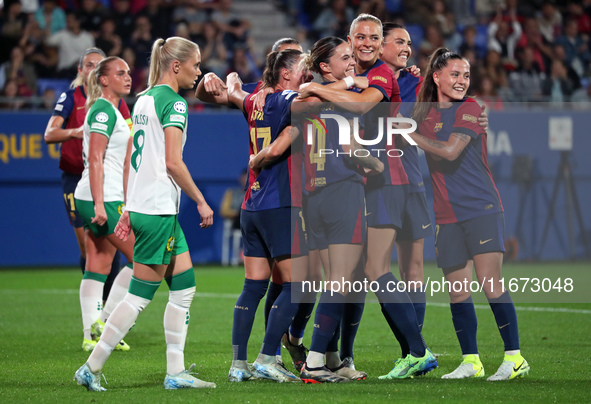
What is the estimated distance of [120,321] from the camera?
4.91m

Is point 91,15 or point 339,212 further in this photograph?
point 91,15

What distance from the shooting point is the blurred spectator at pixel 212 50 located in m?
16.5

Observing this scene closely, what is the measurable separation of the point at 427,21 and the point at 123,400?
52.0 feet

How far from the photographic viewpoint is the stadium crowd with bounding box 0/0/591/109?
619 inches

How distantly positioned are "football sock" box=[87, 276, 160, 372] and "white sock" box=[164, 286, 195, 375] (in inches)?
7.1

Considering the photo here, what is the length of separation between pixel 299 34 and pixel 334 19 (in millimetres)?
1010

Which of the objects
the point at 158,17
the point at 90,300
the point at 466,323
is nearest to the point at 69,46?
the point at 158,17

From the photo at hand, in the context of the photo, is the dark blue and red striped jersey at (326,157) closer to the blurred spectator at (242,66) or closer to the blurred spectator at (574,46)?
the blurred spectator at (242,66)

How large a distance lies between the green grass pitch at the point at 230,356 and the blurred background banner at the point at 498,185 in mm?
3376

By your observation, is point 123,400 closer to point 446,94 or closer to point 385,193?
point 385,193

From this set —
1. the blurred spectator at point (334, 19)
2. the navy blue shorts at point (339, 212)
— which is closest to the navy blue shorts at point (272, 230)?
the navy blue shorts at point (339, 212)

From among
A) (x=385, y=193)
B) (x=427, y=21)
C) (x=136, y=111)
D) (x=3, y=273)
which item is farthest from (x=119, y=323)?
(x=427, y=21)

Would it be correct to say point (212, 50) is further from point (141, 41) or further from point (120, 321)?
point (120, 321)

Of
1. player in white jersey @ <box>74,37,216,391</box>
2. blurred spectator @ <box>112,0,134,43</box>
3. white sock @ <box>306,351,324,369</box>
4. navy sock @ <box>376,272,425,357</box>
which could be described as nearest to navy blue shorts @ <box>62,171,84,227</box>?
player in white jersey @ <box>74,37,216,391</box>
